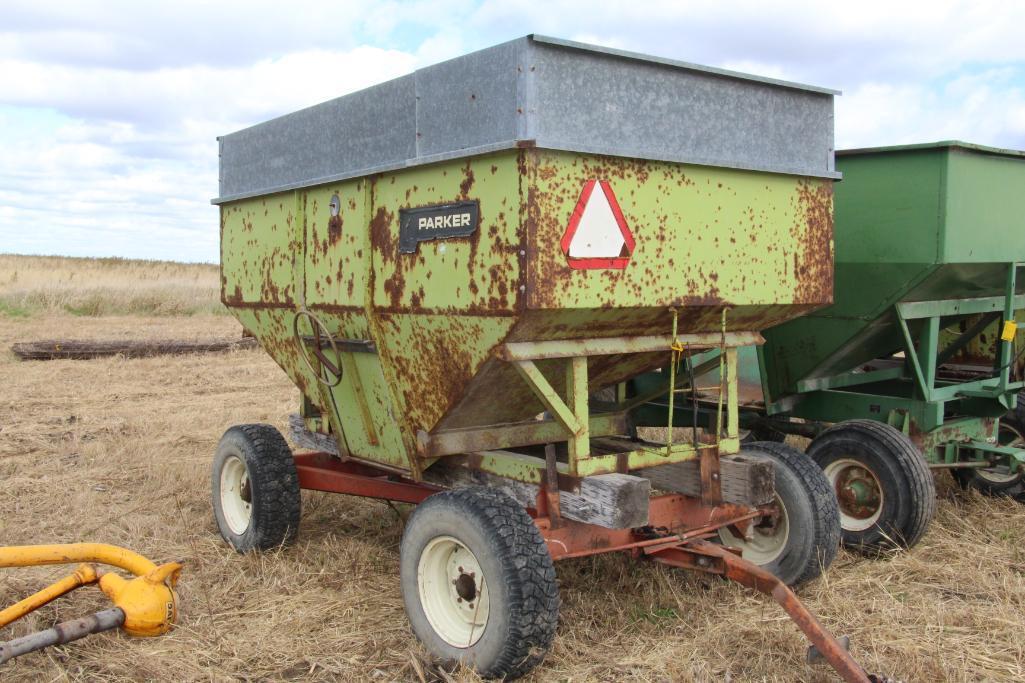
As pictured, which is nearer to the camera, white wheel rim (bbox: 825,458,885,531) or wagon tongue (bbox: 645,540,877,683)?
wagon tongue (bbox: 645,540,877,683)

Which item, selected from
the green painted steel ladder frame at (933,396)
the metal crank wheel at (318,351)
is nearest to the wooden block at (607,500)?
the metal crank wheel at (318,351)

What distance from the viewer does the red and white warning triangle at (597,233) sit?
3355mm

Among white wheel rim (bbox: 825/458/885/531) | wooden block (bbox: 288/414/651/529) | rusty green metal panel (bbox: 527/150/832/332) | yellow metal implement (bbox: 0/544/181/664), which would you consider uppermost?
rusty green metal panel (bbox: 527/150/832/332)

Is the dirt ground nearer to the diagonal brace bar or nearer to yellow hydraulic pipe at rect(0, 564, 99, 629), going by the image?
yellow hydraulic pipe at rect(0, 564, 99, 629)

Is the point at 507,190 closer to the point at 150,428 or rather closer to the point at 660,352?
the point at 660,352

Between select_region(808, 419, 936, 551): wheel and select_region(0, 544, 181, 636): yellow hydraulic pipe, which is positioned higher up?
select_region(808, 419, 936, 551): wheel

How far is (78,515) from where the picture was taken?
551cm

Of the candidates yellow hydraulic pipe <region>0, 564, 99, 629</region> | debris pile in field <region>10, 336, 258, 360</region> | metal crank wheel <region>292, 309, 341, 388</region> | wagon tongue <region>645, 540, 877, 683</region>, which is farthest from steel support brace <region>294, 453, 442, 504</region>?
debris pile in field <region>10, 336, 258, 360</region>

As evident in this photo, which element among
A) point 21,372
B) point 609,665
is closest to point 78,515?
point 609,665

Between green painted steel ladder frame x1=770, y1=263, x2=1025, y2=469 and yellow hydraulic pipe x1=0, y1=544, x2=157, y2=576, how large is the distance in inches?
135

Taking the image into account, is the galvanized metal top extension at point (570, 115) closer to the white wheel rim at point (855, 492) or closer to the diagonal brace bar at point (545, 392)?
the diagonal brace bar at point (545, 392)

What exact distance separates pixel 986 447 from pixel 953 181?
1.59m

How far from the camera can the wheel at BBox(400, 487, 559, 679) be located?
3.25 meters

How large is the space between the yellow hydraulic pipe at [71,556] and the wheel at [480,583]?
45.6 inches
